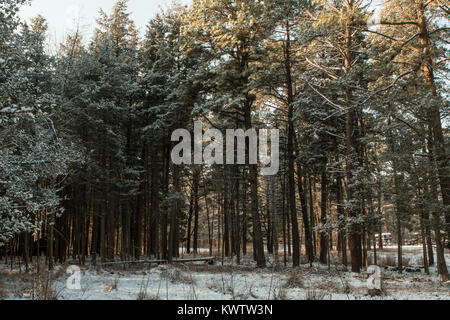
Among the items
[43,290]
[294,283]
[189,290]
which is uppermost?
[43,290]

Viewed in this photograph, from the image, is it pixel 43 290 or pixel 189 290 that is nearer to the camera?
pixel 43 290

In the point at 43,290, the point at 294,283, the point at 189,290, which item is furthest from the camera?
the point at 294,283

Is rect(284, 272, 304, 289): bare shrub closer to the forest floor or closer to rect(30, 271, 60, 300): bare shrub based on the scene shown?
the forest floor

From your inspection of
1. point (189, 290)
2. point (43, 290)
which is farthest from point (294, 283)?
point (43, 290)

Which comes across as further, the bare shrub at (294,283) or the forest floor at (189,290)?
the bare shrub at (294,283)

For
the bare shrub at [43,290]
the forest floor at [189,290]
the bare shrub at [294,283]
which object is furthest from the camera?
the bare shrub at [294,283]

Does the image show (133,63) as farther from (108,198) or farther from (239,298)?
(239,298)

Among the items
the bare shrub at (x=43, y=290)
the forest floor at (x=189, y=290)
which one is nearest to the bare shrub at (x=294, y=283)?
the forest floor at (x=189, y=290)

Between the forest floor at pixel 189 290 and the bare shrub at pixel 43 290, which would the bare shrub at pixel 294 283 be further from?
the bare shrub at pixel 43 290

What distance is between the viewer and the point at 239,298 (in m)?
7.44

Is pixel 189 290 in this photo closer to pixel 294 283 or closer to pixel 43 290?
pixel 43 290

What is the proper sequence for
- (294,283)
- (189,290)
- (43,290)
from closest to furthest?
(43,290) → (189,290) → (294,283)

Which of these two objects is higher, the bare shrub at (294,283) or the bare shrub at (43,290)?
the bare shrub at (43,290)

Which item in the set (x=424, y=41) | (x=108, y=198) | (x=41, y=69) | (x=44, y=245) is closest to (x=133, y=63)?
(x=41, y=69)
